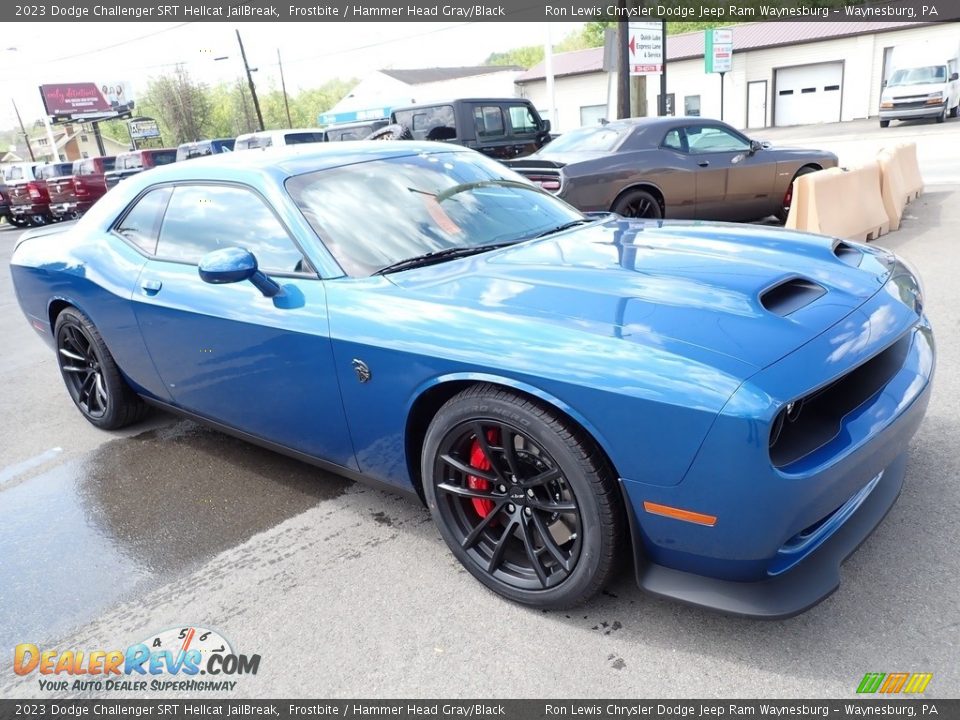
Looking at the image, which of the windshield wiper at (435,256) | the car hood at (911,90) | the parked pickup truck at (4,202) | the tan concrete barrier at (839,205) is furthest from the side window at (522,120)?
the car hood at (911,90)

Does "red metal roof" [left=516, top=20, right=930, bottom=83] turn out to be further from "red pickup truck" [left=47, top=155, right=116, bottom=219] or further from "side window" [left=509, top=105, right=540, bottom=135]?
"side window" [left=509, top=105, right=540, bottom=135]

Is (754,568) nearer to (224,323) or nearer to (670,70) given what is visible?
(224,323)

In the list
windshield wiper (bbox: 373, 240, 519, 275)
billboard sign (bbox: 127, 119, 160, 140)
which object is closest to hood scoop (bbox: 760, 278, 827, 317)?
windshield wiper (bbox: 373, 240, 519, 275)

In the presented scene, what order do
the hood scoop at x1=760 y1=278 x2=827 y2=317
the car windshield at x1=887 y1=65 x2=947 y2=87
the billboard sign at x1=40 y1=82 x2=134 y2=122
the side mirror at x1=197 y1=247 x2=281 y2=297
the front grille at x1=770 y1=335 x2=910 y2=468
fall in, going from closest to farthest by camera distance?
the front grille at x1=770 y1=335 x2=910 y2=468 → the hood scoop at x1=760 y1=278 x2=827 y2=317 → the side mirror at x1=197 y1=247 x2=281 y2=297 → the car windshield at x1=887 y1=65 x2=947 y2=87 → the billboard sign at x1=40 y1=82 x2=134 y2=122

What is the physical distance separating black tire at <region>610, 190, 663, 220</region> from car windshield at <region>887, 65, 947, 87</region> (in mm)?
23927

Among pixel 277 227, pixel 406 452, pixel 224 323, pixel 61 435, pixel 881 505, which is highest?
pixel 277 227

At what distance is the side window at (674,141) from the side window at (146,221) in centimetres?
581

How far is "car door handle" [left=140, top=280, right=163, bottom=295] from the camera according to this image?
3.38 m

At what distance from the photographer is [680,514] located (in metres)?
1.95

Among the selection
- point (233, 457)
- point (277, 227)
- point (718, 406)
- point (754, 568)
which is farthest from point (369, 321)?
point (233, 457)

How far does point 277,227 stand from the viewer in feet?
9.74

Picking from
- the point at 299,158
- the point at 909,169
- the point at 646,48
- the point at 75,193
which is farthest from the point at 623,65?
the point at 75,193

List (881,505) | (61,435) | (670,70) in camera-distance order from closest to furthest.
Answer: (881,505) → (61,435) → (670,70)

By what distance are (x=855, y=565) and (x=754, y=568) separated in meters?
0.73
